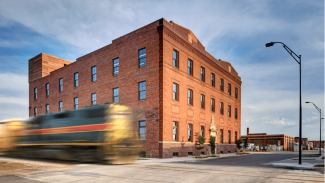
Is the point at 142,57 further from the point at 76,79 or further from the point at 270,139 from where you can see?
the point at 270,139

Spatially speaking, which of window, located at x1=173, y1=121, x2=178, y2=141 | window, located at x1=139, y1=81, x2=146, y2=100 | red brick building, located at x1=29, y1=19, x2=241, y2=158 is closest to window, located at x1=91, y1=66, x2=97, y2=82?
red brick building, located at x1=29, y1=19, x2=241, y2=158

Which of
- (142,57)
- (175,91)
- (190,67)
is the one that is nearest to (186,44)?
(190,67)

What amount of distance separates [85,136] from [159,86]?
13899 mm

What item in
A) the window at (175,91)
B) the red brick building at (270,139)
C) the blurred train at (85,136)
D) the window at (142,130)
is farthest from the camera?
the red brick building at (270,139)

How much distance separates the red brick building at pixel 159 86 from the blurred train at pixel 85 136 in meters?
12.1

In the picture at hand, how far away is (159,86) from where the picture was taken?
26.8 m

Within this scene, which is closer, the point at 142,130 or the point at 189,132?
the point at 142,130

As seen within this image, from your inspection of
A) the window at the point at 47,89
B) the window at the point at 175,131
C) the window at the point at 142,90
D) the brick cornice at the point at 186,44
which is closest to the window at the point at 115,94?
the window at the point at 142,90

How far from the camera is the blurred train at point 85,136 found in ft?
41.5

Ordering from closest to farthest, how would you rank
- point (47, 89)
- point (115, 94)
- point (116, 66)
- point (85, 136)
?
point (85, 136), point (115, 94), point (116, 66), point (47, 89)

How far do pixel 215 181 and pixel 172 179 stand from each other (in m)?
2.13

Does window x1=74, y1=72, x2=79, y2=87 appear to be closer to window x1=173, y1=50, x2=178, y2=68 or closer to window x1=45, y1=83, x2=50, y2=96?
window x1=45, y1=83, x2=50, y2=96

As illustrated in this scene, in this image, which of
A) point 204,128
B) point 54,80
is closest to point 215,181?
point 204,128

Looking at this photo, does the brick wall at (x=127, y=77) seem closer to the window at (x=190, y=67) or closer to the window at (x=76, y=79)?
the window at (x=76, y=79)
